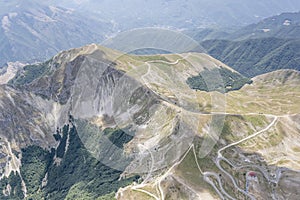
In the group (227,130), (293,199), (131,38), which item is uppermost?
(131,38)

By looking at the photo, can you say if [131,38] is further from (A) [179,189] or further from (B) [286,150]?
(B) [286,150]

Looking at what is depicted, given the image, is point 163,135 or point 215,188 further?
point 163,135

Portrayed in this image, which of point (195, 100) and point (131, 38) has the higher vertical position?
point (131, 38)

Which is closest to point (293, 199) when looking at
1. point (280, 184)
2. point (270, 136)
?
point (280, 184)

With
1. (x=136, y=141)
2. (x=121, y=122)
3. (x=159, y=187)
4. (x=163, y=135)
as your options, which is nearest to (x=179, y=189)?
(x=159, y=187)

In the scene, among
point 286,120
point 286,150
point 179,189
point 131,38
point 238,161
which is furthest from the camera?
point 286,120

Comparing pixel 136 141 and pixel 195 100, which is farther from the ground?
pixel 195 100

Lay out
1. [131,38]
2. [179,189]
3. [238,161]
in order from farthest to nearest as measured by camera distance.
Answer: [238,161] → [179,189] → [131,38]

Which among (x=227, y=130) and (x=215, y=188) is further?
(x=227, y=130)

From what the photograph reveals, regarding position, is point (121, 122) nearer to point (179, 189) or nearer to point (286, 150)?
point (179, 189)
